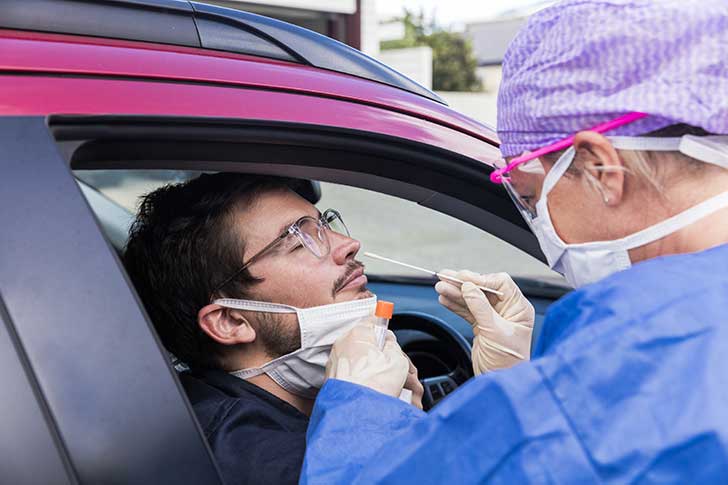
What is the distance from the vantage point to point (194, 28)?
157cm

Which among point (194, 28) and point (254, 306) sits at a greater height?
point (194, 28)

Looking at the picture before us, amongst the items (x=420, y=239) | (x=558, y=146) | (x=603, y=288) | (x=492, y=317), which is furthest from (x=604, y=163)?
(x=420, y=239)

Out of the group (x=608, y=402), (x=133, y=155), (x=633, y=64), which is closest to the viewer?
(x=608, y=402)

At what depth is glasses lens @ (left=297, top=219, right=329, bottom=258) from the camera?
2037 mm

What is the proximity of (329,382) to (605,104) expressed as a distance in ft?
2.30

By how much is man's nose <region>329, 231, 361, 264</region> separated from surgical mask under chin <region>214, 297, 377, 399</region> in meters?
0.16

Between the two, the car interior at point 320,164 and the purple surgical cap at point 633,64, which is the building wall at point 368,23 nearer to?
the car interior at point 320,164

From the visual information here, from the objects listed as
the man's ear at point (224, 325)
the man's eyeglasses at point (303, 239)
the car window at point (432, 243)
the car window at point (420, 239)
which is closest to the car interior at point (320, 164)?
the man's eyeglasses at point (303, 239)

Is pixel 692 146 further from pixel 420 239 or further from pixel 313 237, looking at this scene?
pixel 420 239

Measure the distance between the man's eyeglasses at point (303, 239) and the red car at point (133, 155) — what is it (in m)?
0.30

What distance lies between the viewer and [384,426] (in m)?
1.36

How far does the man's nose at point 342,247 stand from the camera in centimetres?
206

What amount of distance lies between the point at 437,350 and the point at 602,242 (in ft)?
4.81

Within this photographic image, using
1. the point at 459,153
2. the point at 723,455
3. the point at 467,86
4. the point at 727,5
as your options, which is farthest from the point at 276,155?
the point at 467,86
